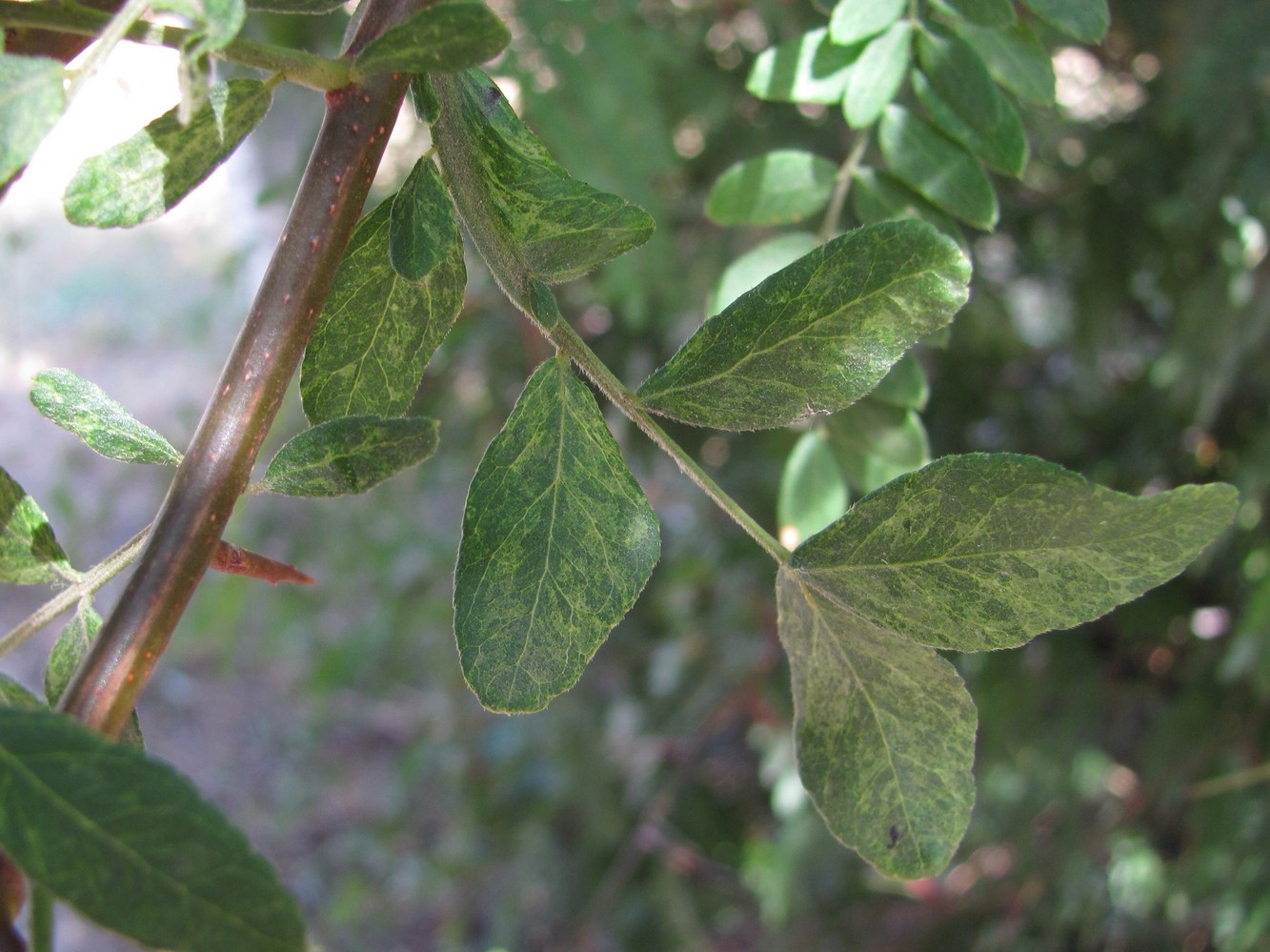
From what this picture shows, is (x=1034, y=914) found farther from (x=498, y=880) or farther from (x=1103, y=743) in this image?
(x=498, y=880)

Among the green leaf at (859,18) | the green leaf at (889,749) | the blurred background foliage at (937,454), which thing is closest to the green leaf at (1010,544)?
the green leaf at (889,749)

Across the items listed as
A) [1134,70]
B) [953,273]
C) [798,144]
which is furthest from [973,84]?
[1134,70]

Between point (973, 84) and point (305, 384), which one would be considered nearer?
point (305, 384)

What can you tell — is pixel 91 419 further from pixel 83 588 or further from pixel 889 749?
pixel 889 749

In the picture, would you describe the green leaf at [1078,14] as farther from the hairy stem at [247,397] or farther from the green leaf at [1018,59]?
the hairy stem at [247,397]

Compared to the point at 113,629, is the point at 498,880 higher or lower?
lower

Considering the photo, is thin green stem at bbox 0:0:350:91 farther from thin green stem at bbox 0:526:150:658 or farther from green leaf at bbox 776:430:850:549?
green leaf at bbox 776:430:850:549

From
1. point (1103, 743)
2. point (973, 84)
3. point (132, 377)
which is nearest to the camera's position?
point (973, 84)

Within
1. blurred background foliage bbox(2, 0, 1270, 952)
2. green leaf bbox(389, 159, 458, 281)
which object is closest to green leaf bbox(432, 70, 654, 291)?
green leaf bbox(389, 159, 458, 281)
